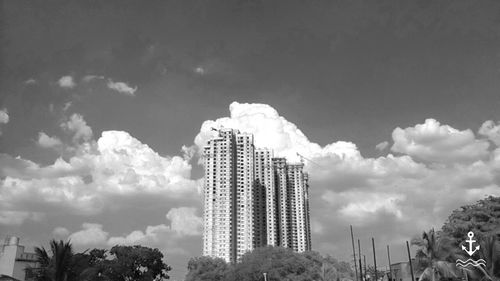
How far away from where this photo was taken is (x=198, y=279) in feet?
287

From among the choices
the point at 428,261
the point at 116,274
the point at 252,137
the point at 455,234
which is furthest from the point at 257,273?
the point at 252,137

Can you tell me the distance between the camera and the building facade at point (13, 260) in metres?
62.4

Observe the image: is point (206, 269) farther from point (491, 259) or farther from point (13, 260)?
point (491, 259)

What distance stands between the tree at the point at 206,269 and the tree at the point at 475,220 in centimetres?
4321

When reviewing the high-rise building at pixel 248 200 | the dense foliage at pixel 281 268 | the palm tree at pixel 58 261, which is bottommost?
the palm tree at pixel 58 261

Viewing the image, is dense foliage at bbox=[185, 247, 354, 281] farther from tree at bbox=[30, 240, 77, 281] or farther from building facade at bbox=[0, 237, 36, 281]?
tree at bbox=[30, 240, 77, 281]

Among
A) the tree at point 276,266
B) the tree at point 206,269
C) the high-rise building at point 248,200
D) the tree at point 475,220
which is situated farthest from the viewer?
the high-rise building at point 248,200

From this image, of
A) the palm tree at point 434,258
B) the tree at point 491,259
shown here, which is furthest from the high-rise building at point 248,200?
the tree at point 491,259

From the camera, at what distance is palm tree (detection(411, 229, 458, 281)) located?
41375mm

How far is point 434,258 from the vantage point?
4281 centimetres

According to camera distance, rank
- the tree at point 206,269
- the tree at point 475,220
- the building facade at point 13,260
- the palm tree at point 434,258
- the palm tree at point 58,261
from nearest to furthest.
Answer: the palm tree at point 58,261 < the palm tree at point 434,258 < the tree at point 475,220 < the building facade at point 13,260 < the tree at point 206,269

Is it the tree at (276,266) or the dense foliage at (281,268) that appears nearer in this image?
the dense foliage at (281,268)

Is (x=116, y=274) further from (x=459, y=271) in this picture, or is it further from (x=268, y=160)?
(x=268, y=160)

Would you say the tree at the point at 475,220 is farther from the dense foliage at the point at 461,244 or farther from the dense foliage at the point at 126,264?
the dense foliage at the point at 126,264
